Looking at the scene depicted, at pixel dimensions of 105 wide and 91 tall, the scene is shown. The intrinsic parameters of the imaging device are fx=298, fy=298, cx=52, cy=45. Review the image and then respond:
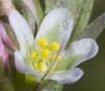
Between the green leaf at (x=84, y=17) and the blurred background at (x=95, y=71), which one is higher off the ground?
the green leaf at (x=84, y=17)

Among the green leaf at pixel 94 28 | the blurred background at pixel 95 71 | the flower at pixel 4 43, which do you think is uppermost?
the flower at pixel 4 43

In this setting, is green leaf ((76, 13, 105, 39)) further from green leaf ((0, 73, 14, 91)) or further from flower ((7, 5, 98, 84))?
green leaf ((0, 73, 14, 91))

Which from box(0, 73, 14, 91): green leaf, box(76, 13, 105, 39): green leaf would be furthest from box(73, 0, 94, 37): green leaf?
box(0, 73, 14, 91): green leaf

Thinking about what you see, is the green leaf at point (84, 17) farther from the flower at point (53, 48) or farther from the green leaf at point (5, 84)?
the green leaf at point (5, 84)

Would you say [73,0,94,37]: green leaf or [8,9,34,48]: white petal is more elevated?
[8,9,34,48]: white petal

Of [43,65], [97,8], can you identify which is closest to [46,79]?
[43,65]

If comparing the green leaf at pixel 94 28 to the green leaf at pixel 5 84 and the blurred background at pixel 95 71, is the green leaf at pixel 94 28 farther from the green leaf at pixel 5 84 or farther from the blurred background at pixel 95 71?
the green leaf at pixel 5 84

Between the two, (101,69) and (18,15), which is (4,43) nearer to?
(18,15)

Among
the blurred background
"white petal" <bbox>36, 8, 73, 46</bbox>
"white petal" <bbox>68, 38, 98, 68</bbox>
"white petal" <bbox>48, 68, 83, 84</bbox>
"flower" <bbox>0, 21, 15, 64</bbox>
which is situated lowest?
the blurred background

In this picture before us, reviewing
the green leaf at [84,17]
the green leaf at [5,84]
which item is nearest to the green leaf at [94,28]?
the green leaf at [84,17]

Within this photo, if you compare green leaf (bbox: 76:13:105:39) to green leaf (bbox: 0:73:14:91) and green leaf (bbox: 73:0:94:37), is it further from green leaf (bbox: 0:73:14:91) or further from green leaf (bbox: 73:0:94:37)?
green leaf (bbox: 0:73:14:91)
